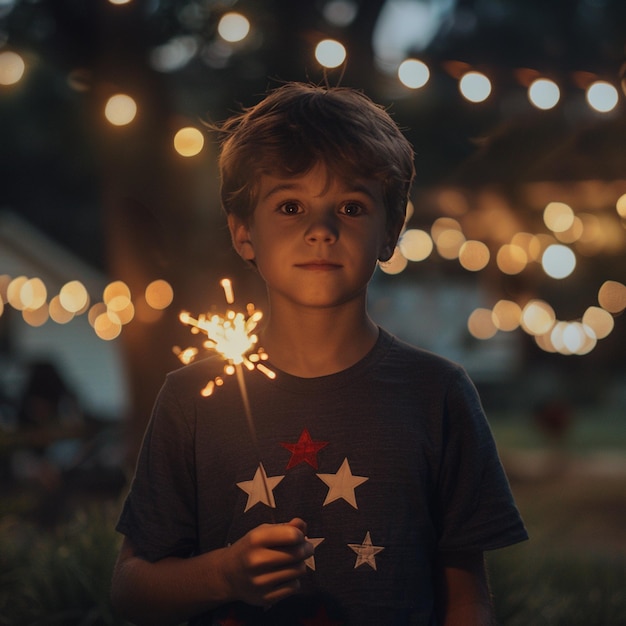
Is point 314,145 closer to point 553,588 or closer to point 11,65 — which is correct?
point 553,588

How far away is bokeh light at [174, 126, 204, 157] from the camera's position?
5.87 meters

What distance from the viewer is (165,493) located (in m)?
2.29

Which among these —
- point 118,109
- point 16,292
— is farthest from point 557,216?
point 16,292

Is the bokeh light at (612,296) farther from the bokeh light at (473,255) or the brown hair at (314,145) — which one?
the brown hair at (314,145)

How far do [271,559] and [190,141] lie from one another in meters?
4.27

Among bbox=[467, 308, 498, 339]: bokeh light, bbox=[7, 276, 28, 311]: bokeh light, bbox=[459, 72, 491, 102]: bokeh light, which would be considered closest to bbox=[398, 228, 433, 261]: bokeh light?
bbox=[459, 72, 491, 102]: bokeh light

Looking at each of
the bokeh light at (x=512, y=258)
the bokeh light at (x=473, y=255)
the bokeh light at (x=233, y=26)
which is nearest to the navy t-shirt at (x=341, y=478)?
the bokeh light at (x=233, y=26)

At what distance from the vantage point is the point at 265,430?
7.41ft

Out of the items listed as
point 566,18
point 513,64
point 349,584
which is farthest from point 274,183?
point 566,18

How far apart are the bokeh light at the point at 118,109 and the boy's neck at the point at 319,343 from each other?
13.6 ft

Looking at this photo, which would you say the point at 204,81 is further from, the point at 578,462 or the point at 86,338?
the point at 86,338

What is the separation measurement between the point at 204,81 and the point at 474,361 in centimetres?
2125

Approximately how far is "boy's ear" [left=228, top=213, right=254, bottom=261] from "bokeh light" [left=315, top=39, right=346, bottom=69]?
10.7ft

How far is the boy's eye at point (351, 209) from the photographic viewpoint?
228 centimetres
